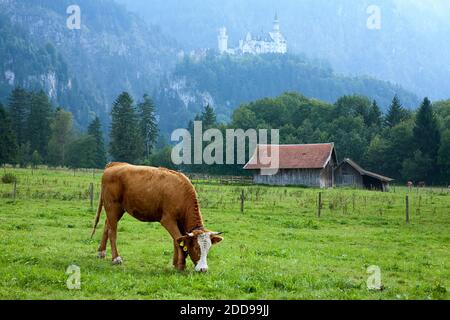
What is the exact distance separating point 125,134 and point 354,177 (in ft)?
152

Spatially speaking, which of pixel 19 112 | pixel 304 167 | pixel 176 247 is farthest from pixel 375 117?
pixel 176 247

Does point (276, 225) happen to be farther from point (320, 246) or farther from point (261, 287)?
point (261, 287)


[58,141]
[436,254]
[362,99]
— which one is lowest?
[436,254]

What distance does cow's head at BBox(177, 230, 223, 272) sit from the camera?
10.4m

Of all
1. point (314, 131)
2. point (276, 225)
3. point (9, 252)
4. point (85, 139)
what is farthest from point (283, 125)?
point (9, 252)

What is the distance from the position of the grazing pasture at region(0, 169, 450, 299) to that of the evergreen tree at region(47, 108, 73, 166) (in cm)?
7355

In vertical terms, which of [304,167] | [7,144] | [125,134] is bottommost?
[304,167]

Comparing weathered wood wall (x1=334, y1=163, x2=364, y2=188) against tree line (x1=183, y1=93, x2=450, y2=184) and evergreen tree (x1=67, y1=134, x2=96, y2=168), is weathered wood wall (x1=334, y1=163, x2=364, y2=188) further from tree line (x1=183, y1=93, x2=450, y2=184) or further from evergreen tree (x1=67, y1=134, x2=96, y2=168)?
evergreen tree (x1=67, y1=134, x2=96, y2=168)

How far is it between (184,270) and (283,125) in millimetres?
105412

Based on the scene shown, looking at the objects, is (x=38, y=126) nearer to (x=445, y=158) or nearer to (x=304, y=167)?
(x=304, y=167)

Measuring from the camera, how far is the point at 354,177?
216 ft

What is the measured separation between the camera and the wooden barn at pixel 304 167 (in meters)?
63.2
